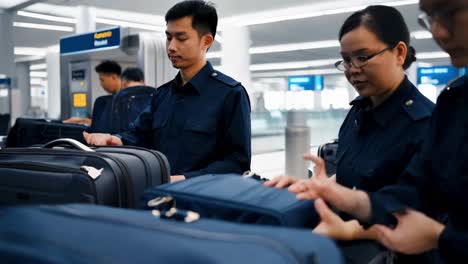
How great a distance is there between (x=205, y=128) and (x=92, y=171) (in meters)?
0.60

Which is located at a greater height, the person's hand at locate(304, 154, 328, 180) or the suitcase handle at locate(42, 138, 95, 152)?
the suitcase handle at locate(42, 138, 95, 152)

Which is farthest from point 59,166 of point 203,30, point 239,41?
point 239,41

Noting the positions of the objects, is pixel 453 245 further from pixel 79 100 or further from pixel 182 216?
pixel 79 100

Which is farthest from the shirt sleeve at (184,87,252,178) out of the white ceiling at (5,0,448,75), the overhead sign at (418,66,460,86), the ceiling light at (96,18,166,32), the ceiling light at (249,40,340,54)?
the ceiling light at (249,40,340,54)

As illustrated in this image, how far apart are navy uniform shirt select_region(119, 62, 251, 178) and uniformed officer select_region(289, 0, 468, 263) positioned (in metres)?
0.60

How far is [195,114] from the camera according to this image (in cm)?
170

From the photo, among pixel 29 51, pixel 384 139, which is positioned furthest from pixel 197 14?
pixel 29 51

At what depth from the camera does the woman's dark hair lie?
1.34 meters

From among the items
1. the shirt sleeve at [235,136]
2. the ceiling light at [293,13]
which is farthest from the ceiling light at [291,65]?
the shirt sleeve at [235,136]

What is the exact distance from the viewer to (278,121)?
1277 centimetres

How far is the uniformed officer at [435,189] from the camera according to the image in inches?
34.4

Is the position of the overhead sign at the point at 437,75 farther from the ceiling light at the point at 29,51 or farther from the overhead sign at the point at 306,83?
the ceiling light at the point at 29,51

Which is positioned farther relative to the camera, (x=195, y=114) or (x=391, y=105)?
(x=195, y=114)

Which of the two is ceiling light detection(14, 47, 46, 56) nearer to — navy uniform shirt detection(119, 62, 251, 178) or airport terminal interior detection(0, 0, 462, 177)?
airport terminal interior detection(0, 0, 462, 177)
